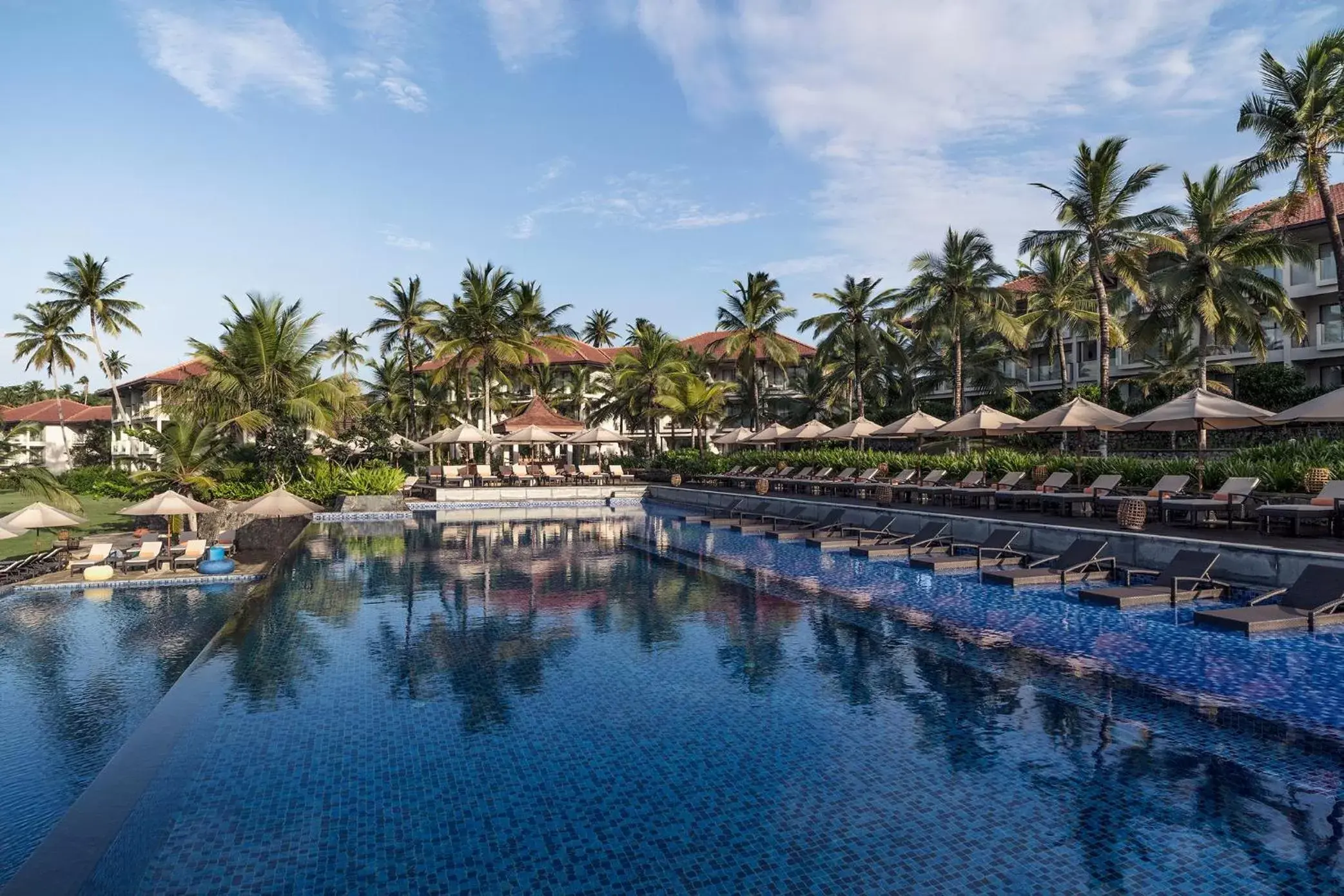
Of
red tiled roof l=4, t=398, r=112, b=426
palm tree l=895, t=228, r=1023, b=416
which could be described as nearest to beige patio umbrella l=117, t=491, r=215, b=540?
palm tree l=895, t=228, r=1023, b=416

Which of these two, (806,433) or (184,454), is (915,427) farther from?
(184,454)

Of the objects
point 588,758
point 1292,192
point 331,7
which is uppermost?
point 331,7

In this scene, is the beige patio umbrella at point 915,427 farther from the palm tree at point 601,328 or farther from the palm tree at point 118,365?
the palm tree at point 118,365

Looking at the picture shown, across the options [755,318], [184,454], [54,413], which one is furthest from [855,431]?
[54,413]

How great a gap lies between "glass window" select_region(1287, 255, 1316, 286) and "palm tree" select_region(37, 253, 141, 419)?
171ft

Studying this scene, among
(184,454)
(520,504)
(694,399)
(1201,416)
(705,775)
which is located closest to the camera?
(705,775)

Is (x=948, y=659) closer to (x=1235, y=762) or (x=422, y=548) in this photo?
(x=1235, y=762)

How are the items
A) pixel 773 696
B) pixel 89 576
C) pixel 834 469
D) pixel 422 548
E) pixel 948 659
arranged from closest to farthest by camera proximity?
pixel 773 696
pixel 948 659
pixel 89 576
pixel 422 548
pixel 834 469

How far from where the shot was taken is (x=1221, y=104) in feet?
59.2

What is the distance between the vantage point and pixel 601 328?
64.9 m

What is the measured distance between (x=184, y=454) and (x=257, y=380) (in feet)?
15.9

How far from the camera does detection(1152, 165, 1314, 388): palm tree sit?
21750 millimetres

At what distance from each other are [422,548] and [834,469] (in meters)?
13.5

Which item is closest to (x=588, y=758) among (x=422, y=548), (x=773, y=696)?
(x=773, y=696)
